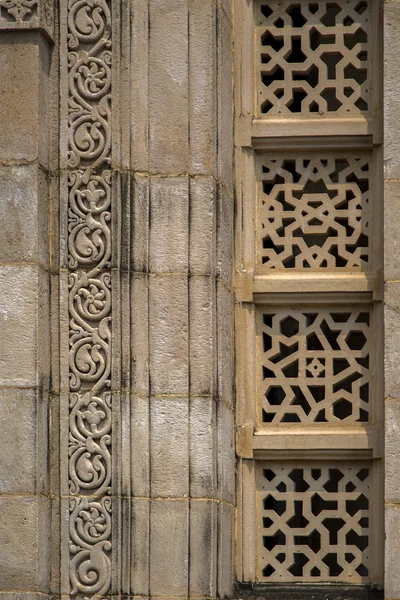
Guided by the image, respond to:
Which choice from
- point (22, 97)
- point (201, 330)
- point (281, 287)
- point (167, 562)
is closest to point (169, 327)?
point (201, 330)

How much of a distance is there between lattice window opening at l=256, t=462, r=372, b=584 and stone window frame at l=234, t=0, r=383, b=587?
0.24 feet

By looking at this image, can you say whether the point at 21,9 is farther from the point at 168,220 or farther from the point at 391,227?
the point at 391,227

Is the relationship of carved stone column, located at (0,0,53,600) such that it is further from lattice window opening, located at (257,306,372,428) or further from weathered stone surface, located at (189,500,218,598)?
lattice window opening, located at (257,306,372,428)

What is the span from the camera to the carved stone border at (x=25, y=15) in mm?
8203

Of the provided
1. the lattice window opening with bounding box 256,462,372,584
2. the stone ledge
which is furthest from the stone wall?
the lattice window opening with bounding box 256,462,372,584

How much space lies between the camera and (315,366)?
8555mm

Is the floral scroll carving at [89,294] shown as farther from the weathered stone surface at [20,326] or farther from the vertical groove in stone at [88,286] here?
the weathered stone surface at [20,326]

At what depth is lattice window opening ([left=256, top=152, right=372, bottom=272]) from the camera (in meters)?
8.63

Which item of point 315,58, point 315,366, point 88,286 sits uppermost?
point 315,58

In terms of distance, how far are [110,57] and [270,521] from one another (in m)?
3.12

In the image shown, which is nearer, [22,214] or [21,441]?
[21,441]

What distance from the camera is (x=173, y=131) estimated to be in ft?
27.3

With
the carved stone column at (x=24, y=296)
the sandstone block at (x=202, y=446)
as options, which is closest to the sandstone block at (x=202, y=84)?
the carved stone column at (x=24, y=296)

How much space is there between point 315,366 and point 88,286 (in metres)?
1.55
